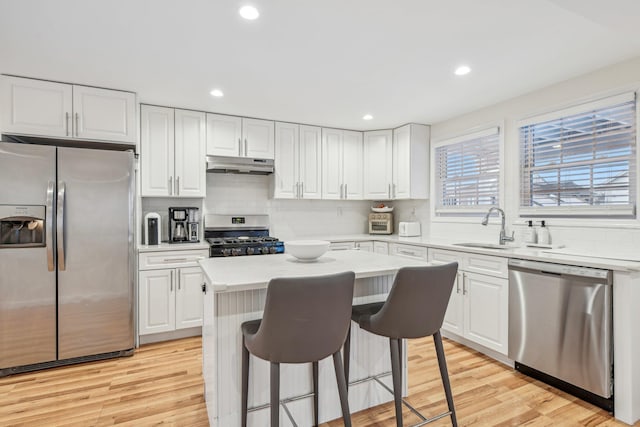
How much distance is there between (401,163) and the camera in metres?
4.30

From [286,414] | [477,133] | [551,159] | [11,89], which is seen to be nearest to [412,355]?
[286,414]

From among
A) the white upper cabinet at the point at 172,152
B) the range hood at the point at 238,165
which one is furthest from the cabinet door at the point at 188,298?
the range hood at the point at 238,165

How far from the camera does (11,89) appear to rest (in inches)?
107

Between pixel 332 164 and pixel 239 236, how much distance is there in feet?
4.92

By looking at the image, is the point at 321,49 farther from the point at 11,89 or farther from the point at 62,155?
the point at 11,89

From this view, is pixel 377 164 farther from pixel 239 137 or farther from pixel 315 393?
pixel 315 393

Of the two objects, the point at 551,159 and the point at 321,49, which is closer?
the point at 321,49

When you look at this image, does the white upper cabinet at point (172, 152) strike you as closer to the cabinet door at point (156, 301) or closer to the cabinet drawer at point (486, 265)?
the cabinet door at point (156, 301)

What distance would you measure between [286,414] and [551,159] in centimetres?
295

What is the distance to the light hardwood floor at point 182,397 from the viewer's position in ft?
6.68

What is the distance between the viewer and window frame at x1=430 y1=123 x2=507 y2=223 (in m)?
3.42

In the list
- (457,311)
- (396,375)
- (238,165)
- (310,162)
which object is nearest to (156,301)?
(238,165)

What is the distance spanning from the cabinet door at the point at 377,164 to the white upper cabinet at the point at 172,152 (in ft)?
6.88

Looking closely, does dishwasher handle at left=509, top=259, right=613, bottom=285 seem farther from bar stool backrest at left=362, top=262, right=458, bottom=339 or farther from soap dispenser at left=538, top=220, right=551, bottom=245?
bar stool backrest at left=362, top=262, right=458, bottom=339
